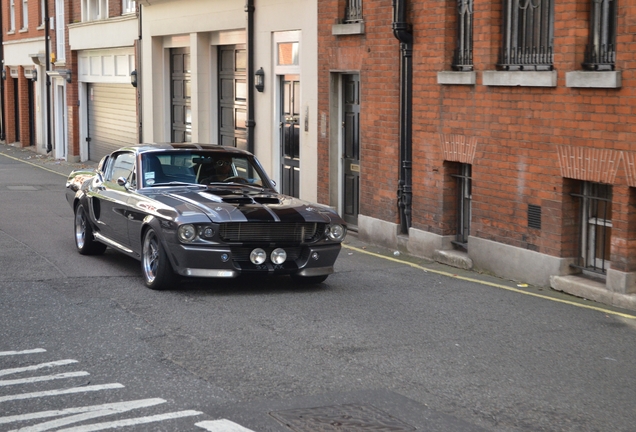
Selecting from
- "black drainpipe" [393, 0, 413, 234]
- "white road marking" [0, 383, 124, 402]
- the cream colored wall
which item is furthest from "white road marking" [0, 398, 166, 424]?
the cream colored wall

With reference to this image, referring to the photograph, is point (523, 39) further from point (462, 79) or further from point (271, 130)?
point (271, 130)

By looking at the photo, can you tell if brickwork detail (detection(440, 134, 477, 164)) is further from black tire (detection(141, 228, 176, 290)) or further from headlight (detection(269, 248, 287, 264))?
black tire (detection(141, 228, 176, 290))

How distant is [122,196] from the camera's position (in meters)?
11.7

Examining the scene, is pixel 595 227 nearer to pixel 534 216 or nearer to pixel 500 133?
pixel 534 216

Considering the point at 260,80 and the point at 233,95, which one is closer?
the point at 260,80

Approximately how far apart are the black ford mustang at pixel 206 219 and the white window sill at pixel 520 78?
268cm

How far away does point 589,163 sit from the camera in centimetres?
1073

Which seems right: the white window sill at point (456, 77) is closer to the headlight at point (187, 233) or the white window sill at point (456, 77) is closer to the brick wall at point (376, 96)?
the brick wall at point (376, 96)

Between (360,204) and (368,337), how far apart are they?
7.09 metres

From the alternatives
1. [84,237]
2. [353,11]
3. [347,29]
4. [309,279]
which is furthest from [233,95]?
[309,279]

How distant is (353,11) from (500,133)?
4694 millimetres

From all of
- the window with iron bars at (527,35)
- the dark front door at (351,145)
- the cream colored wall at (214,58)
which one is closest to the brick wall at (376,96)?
the dark front door at (351,145)

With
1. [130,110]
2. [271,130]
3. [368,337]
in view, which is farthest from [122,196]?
[130,110]

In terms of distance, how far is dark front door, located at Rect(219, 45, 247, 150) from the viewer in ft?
68.7
